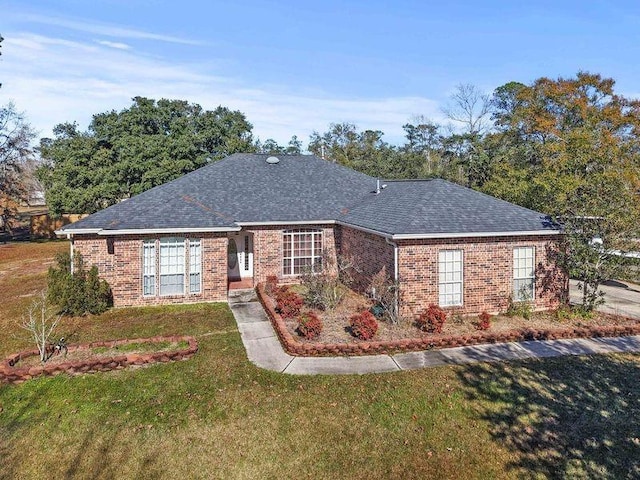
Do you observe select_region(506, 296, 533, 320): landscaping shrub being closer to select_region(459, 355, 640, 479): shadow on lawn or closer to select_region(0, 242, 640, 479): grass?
select_region(459, 355, 640, 479): shadow on lawn

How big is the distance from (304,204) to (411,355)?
11436mm

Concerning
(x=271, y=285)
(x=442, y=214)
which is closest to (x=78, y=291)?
(x=271, y=285)

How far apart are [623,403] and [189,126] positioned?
37.2 meters

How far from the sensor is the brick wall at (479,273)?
1393cm

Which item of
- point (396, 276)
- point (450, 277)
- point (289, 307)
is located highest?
point (396, 276)

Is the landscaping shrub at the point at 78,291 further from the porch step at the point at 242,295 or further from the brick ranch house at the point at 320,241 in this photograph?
the porch step at the point at 242,295

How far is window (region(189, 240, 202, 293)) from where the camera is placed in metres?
16.7

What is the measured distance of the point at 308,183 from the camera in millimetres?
23422

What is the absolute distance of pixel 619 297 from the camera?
17516 mm

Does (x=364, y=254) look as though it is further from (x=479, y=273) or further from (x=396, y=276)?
(x=479, y=273)

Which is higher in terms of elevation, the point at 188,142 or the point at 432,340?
the point at 188,142

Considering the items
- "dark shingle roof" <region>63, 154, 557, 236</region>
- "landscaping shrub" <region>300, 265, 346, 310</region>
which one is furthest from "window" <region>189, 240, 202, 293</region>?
"landscaping shrub" <region>300, 265, 346, 310</region>

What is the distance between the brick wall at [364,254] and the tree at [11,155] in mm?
39027

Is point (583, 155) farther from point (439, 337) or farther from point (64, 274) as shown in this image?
point (64, 274)
